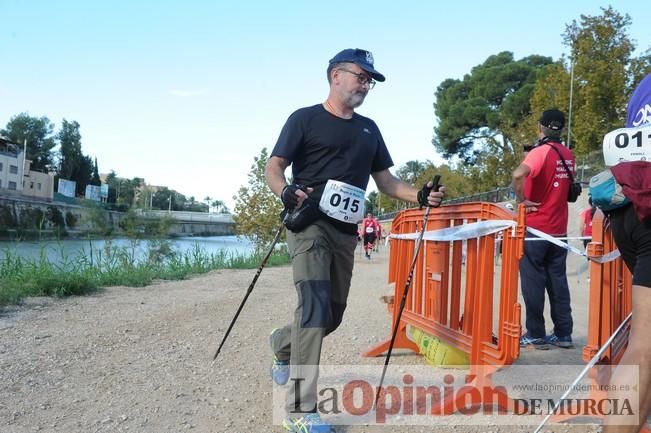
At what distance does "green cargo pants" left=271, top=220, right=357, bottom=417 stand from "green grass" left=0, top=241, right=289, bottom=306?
17.2 ft

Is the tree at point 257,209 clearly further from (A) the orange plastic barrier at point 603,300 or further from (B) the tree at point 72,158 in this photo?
(B) the tree at point 72,158

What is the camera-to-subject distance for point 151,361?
14.5ft

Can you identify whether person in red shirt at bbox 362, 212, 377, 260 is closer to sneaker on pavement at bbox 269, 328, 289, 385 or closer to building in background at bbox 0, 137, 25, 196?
sneaker on pavement at bbox 269, 328, 289, 385

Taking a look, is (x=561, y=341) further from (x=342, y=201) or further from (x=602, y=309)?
(x=342, y=201)

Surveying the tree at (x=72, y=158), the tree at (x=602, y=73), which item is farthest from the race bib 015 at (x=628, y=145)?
the tree at (x=72, y=158)

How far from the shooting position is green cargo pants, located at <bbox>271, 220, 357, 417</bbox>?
9.73 ft

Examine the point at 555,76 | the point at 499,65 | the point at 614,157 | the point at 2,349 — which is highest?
the point at 499,65

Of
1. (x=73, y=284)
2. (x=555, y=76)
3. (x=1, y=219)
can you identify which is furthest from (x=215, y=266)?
(x=1, y=219)

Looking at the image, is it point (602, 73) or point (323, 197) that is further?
point (602, 73)

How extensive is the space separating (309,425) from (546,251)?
2.84 m

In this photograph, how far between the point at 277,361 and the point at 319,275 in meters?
0.79

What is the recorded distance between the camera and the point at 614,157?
2.41m

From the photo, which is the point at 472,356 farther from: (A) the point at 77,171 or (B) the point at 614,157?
(A) the point at 77,171

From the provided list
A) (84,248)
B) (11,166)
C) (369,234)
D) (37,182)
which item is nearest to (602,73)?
(369,234)
